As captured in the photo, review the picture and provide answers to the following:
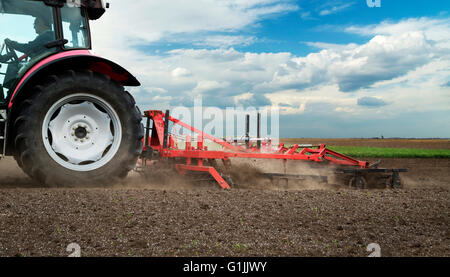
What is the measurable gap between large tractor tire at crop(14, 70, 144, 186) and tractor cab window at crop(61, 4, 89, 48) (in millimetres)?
730

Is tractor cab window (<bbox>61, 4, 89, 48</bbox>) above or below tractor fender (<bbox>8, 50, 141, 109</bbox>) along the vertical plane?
above

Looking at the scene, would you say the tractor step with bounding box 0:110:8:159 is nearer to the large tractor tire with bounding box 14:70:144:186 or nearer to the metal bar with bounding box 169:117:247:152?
the large tractor tire with bounding box 14:70:144:186

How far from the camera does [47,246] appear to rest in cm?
293

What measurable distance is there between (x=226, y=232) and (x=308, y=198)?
1.75 meters

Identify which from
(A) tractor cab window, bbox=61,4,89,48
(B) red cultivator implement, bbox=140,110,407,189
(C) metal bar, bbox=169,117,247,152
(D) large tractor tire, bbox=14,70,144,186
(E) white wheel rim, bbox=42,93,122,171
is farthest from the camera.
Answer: (C) metal bar, bbox=169,117,247,152

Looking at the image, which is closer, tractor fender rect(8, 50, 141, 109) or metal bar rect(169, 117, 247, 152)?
tractor fender rect(8, 50, 141, 109)

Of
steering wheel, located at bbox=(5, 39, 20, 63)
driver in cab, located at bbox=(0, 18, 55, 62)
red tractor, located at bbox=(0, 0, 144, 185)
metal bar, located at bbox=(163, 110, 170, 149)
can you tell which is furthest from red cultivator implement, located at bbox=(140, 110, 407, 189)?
steering wheel, located at bbox=(5, 39, 20, 63)

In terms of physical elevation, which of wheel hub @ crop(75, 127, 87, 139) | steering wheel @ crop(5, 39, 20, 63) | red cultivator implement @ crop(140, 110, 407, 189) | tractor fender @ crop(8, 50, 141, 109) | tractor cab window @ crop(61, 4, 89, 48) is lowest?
red cultivator implement @ crop(140, 110, 407, 189)

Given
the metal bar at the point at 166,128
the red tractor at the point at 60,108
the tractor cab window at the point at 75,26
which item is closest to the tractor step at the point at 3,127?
the red tractor at the point at 60,108

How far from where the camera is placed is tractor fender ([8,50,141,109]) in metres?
4.63

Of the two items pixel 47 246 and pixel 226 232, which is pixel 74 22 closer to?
pixel 47 246

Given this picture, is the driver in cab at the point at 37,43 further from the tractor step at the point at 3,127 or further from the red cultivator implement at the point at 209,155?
the red cultivator implement at the point at 209,155

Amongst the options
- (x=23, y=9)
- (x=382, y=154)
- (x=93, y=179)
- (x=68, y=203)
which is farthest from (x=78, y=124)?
(x=382, y=154)

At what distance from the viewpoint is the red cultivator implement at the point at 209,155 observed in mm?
6246
